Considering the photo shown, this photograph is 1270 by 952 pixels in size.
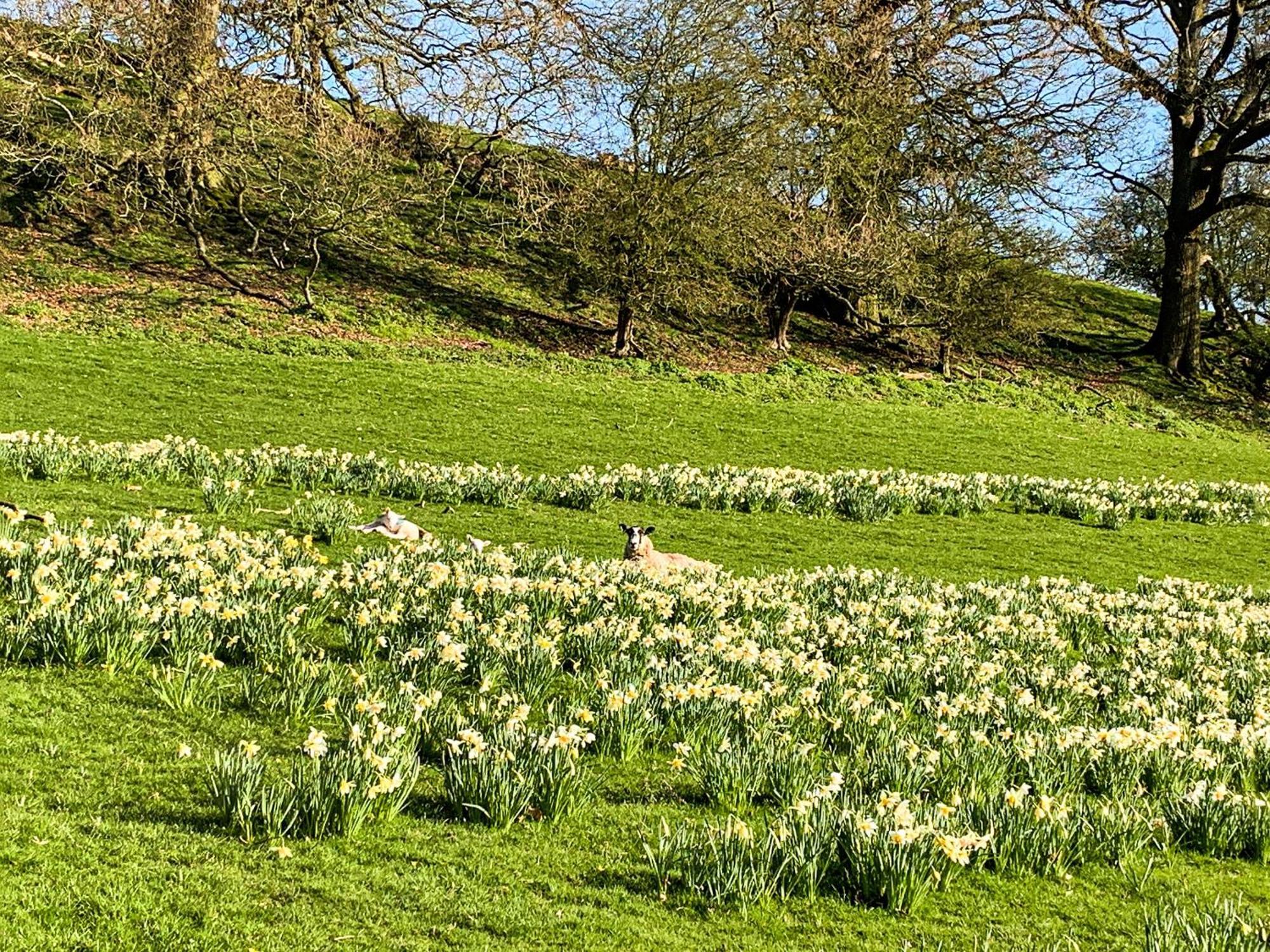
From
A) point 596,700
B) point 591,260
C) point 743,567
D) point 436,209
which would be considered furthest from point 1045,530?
point 436,209

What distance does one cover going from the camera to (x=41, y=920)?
9.93ft

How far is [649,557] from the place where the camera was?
30.0 feet

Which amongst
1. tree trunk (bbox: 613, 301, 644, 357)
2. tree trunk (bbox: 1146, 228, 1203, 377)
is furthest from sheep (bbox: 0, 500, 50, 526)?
tree trunk (bbox: 1146, 228, 1203, 377)

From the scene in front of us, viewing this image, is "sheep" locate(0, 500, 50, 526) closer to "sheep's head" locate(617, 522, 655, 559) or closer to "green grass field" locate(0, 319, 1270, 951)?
"green grass field" locate(0, 319, 1270, 951)

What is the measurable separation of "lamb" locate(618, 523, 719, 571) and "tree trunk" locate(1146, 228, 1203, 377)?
26.1 metres

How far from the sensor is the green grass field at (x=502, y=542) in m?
3.34

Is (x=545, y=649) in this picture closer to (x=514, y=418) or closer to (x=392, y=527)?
(x=392, y=527)

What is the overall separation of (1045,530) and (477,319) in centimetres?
1445

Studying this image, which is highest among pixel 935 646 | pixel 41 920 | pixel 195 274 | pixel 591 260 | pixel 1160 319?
pixel 1160 319

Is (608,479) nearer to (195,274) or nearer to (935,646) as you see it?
(935,646)

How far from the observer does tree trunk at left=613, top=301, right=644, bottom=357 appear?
78.6ft

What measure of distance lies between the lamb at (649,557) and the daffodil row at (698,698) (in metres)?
0.79

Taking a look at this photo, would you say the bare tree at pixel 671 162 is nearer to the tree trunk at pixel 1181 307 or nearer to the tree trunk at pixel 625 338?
the tree trunk at pixel 625 338

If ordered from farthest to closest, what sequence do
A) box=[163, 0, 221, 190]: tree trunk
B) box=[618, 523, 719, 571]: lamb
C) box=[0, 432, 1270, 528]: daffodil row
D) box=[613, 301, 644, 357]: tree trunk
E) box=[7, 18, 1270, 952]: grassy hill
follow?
box=[613, 301, 644, 357]: tree trunk
box=[163, 0, 221, 190]: tree trunk
box=[0, 432, 1270, 528]: daffodil row
box=[618, 523, 719, 571]: lamb
box=[7, 18, 1270, 952]: grassy hill
